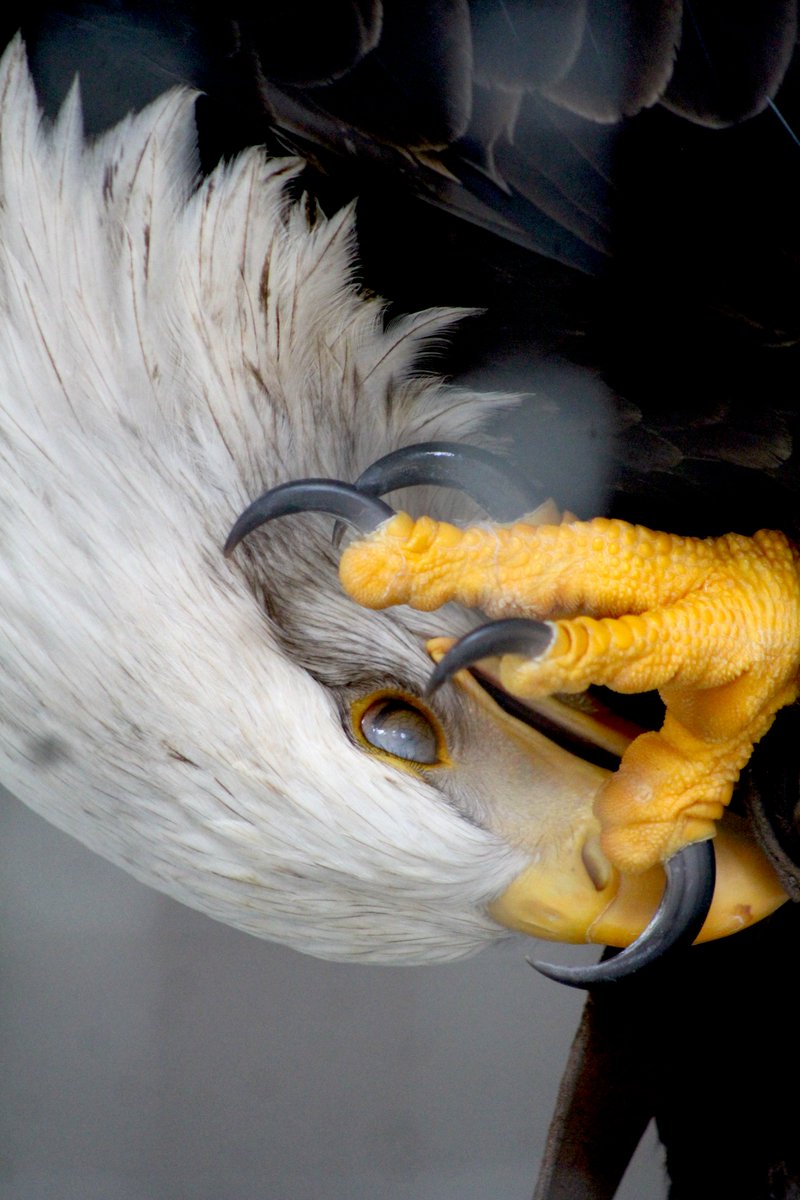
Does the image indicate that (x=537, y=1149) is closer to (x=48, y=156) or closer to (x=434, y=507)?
(x=434, y=507)

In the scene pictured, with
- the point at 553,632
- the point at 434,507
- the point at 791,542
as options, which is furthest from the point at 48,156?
the point at 791,542

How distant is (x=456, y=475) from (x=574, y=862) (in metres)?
0.31

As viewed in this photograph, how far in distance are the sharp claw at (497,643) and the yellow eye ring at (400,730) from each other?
112 mm

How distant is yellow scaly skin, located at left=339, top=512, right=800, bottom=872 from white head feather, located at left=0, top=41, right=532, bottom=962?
0.37ft

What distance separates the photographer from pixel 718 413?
2.86ft

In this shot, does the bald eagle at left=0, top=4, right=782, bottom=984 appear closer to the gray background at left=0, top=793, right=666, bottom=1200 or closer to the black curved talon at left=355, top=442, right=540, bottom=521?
the black curved talon at left=355, top=442, right=540, bottom=521

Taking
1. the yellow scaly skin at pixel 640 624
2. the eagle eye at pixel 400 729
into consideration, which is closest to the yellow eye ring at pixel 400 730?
the eagle eye at pixel 400 729

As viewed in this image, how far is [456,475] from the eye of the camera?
2.97 feet

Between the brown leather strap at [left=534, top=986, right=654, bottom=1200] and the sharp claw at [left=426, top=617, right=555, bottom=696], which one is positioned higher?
the sharp claw at [left=426, top=617, right=555, bottom=696]

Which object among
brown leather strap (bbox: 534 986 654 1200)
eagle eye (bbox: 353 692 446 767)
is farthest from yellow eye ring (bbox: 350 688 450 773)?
brown leather strap (bbox: 534 986 654 1200)

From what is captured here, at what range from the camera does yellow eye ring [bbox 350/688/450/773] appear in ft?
3.03

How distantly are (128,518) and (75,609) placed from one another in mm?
79

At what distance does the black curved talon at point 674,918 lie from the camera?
2.85 feet

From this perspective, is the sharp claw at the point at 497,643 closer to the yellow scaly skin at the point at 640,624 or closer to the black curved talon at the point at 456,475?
the yellow scaly skin at the point at 640,624
